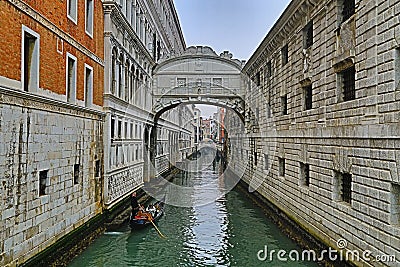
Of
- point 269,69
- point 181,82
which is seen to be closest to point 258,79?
point 269,69

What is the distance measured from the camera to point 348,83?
821cm

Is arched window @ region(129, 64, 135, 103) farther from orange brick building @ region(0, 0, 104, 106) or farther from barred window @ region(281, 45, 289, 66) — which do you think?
barred window @ region(281, 45, 289, 66)

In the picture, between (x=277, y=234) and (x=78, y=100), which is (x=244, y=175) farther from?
(x=78, y=100)

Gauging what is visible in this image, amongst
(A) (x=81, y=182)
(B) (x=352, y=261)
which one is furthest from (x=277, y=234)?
(A) (x=81, y=182)

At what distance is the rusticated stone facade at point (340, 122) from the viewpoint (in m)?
6.25

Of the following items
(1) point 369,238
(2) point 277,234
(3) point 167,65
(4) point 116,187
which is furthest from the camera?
(3) point 167,65

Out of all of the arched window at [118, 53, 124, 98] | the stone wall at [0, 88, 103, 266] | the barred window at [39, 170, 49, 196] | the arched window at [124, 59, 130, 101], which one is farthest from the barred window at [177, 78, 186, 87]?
the barred window at [39, 170, 49, 196]

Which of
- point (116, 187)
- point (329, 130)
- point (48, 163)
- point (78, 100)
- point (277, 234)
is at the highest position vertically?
point (78, 100)

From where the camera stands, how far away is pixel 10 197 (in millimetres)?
6707

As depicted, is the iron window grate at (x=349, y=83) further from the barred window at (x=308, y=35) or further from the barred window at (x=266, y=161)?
the barred window at (x=266, y=161)

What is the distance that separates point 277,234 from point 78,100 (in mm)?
6395

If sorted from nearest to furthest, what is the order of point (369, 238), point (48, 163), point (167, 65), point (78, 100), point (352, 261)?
point (369, 238) → point (352, 261) → point (48, 163) → point (78, 100) → point (167, 65)

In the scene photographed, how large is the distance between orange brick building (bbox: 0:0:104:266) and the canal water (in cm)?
107

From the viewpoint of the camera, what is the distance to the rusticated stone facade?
20.5 ft
